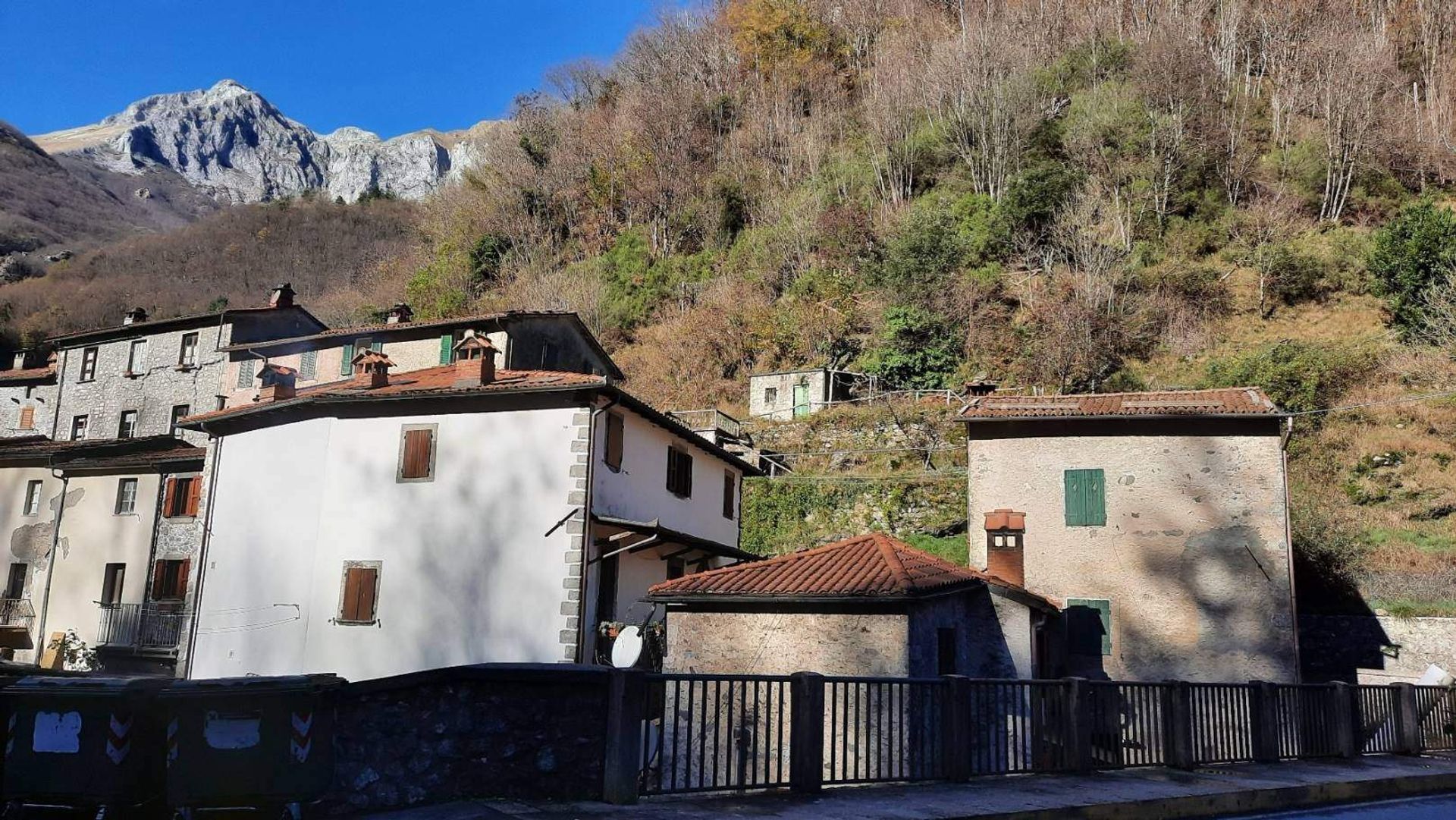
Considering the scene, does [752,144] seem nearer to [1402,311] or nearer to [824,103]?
[824,103]

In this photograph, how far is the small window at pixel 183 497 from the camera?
26.7m

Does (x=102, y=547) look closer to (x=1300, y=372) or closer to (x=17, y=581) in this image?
(x=17, y=581)

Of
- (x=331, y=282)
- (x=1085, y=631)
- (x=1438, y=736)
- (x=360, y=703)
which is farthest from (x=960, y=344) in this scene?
(x=331, y=282)

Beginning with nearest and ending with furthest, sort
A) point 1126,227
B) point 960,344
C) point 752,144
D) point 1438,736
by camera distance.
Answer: point 1438,736 → point 960,344 → point 1126,227 → point 752,144

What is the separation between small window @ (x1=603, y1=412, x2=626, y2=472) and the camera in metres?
19.5

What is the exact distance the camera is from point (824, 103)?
2157 inches

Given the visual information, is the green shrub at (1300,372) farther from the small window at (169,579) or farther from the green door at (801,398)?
the small window at (169,579)

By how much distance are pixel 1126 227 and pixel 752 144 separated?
2140 cm

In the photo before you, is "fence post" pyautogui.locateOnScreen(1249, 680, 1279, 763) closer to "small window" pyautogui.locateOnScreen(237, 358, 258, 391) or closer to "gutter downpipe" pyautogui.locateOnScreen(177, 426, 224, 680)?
"gutter downpipe" pyautogui.locateOnScreen(177, 426, 224, 680)

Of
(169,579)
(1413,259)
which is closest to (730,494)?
(169,579)

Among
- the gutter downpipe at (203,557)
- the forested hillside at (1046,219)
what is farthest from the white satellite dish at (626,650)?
the forested hillside at (1046,219)

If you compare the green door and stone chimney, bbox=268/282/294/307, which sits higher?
stone chimney, bbox=268/282/294/307

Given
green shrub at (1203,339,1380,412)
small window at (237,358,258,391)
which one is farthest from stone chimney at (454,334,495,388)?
green shrub at (1203,339,1380,412)

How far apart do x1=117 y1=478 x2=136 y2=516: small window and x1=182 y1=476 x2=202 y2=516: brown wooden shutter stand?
275 cm
